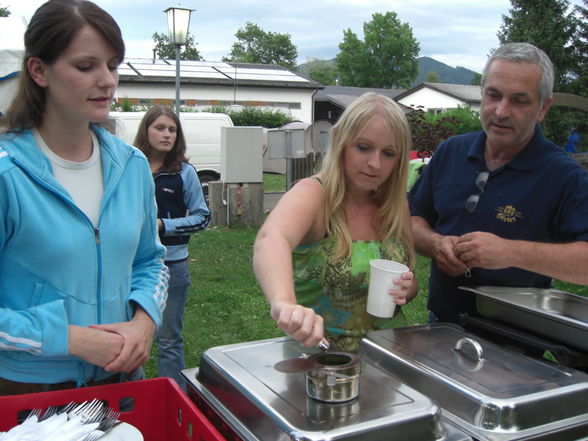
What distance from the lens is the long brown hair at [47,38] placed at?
54.0 inches

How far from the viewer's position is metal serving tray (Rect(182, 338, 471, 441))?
40.6 inches

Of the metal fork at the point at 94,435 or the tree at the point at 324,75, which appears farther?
the tree at the point at 324,75

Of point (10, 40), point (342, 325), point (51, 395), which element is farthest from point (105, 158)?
point (10, 40)

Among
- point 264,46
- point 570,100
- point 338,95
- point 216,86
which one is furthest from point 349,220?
point 264,46

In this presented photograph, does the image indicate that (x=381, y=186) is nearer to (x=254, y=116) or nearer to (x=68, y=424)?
(x=68, y=424)

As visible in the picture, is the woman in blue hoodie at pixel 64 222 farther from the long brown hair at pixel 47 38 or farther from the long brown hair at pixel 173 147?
the long brown hair at pixel 173 147

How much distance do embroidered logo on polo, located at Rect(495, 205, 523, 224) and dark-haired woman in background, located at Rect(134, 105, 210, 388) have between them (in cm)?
205

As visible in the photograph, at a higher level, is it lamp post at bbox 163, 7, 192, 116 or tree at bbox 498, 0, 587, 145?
tree at bbox 498, 0, 587, 145

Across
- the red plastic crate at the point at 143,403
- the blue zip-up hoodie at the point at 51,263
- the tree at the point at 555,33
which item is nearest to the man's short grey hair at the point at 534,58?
the blue zip-up hoodie at the point at 51,263

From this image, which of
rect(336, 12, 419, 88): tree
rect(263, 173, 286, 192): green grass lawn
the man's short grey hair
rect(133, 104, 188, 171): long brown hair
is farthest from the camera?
rect(336, 12, 419, 88): tree

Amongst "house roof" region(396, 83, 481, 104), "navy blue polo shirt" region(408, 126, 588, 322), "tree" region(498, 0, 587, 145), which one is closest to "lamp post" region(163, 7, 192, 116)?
"navy blue polo shirt" region(408, 126, 588, 322)

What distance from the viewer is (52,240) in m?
1.34

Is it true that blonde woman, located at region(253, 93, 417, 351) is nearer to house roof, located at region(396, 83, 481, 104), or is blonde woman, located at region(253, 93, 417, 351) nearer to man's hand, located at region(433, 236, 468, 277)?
man's hand, located at region(433, 236, 468, 277)

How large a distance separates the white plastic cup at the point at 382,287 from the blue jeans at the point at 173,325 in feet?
6.50
